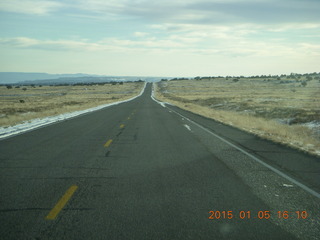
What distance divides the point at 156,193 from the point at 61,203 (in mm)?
1678

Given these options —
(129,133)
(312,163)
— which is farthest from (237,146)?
(129,133)

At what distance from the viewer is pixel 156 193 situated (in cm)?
623

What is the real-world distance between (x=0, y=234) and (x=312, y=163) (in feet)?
26.2

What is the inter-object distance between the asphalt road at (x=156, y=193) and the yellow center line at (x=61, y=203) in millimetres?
15

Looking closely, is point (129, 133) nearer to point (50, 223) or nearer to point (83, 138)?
point (83, 138)

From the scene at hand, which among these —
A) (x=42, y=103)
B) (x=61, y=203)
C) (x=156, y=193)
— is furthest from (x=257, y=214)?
(x=42, y=103)

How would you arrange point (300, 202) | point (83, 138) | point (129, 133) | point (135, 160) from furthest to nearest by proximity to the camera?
point (129, 133) → point (83, 138) → point (135, 160) → point (300, 202)

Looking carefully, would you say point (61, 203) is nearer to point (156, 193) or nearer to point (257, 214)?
point (156, 193)

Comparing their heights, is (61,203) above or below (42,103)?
above

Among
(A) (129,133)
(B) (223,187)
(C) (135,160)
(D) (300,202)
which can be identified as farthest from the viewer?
(A) (129,133)

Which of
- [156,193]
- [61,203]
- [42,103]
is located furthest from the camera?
[42,103]

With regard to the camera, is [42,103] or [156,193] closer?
[156,193]

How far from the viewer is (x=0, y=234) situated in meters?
4.32

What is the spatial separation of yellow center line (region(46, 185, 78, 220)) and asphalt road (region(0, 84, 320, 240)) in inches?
0.6
